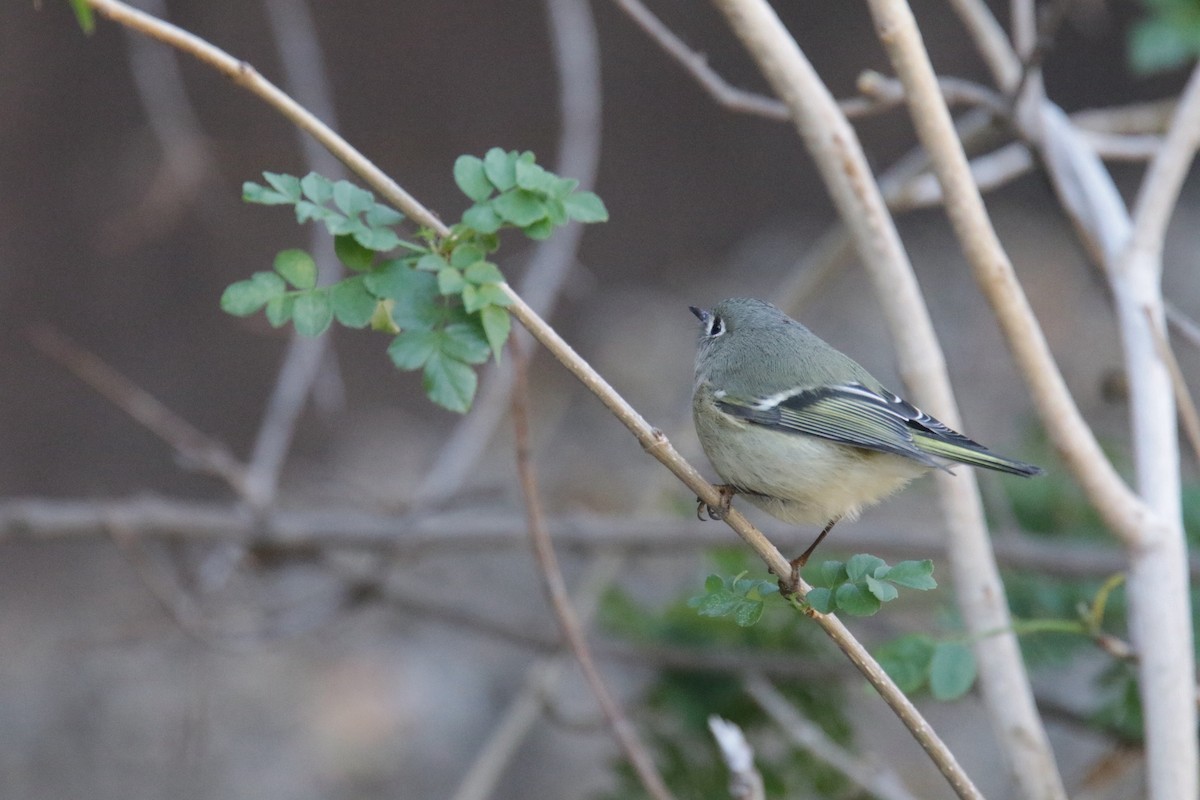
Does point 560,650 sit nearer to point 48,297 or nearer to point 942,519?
point 942,519

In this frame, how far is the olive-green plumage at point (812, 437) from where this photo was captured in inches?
83.7

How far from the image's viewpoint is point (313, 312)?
1.45m

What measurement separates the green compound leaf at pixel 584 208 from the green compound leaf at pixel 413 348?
223 millimetres

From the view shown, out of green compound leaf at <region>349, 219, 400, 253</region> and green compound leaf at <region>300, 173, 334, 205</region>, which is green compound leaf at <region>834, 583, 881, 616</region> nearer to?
green compound leaf at <region>349, 219, 400, 253</region>

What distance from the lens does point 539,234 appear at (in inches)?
57.2

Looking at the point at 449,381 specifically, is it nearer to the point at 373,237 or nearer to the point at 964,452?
the point at 373,237

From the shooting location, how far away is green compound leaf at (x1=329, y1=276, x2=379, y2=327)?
144cm

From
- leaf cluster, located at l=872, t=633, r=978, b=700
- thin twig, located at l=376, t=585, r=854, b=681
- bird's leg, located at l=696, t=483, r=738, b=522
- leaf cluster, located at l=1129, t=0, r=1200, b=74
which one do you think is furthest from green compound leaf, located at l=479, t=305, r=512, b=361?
leaf cluster, located at l=1129, t=0, r=1200, b=74

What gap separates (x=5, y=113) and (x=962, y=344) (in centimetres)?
489

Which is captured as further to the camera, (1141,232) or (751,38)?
(1141,232)

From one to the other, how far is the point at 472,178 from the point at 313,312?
252 millimetres

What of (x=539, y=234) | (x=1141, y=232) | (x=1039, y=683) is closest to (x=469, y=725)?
(x=1039, y=683)

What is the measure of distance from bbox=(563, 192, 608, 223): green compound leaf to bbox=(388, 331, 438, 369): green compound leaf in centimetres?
22

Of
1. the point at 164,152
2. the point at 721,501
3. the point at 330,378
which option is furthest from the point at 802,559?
the point at 164,152
